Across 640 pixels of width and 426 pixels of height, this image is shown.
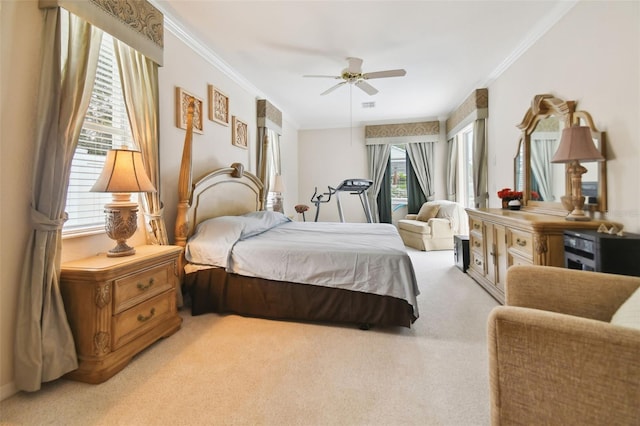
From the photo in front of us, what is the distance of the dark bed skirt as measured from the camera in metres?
2.26

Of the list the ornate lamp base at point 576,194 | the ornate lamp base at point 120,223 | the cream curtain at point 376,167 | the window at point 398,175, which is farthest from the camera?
the window at point 398,175

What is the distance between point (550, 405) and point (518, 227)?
2.02 metres

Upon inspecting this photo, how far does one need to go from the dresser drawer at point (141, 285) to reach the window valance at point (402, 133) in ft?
18.0

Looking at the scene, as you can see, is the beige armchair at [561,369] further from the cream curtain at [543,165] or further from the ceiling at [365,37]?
the ceiling at [365,37]

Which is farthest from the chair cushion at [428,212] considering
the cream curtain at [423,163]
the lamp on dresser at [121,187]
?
the lamp on dresser at [121,187]

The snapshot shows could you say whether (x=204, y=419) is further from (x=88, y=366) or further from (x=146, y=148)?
(x=146, y=148)

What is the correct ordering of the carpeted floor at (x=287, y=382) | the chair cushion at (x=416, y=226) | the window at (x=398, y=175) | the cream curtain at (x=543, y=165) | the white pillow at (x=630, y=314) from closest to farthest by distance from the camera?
the white pillow at (x=630, y=314) → the carpeted floor at (x=287, y=382) → the cream curtain at (x=543, y=165) → the chair cushion at (x=416, y=226) → the window at (x=398, y=175)

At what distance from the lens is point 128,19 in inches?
83.0

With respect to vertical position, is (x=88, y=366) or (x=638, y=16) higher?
(x=638, y=16)

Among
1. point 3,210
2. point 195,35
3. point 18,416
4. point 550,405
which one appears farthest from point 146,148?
point 550,405

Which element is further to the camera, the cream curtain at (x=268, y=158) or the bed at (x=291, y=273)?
the cream curtain at (x=268, y=158)

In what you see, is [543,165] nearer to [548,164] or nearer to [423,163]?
[548,164]

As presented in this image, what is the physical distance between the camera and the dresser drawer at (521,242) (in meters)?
2.35

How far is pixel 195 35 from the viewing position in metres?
2.98
